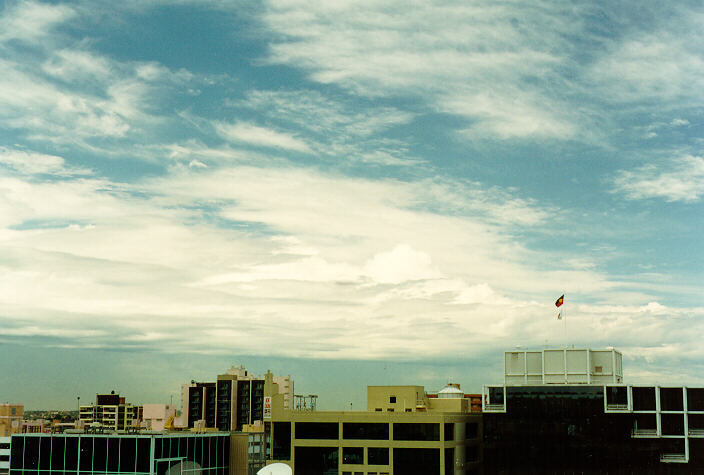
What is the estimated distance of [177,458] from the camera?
9406 cm

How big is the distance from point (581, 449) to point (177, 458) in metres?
50.6

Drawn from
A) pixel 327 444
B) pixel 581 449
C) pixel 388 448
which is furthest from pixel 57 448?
pixel 581 449

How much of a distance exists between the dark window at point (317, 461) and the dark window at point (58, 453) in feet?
98.6

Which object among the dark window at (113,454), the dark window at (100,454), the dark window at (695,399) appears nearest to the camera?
the dark window at (113,454)

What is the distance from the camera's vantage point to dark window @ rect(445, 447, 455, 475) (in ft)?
330

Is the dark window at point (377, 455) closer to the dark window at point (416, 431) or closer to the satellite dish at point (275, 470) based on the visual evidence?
the dark window at point (416, 431)

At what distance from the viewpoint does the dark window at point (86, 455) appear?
301 feet

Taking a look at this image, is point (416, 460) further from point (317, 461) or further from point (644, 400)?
point (644, 400)

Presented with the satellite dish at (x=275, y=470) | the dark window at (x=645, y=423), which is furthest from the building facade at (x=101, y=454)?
the dark window at (x=645, y=423)

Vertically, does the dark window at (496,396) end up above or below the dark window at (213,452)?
above

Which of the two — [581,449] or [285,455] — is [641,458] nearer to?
[581,449]

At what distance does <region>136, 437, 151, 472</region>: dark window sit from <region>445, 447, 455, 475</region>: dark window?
37.8 metres

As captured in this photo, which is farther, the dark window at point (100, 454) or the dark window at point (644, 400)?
the dark window at point (644, 400)

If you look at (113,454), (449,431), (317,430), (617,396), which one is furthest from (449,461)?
(113,454)
